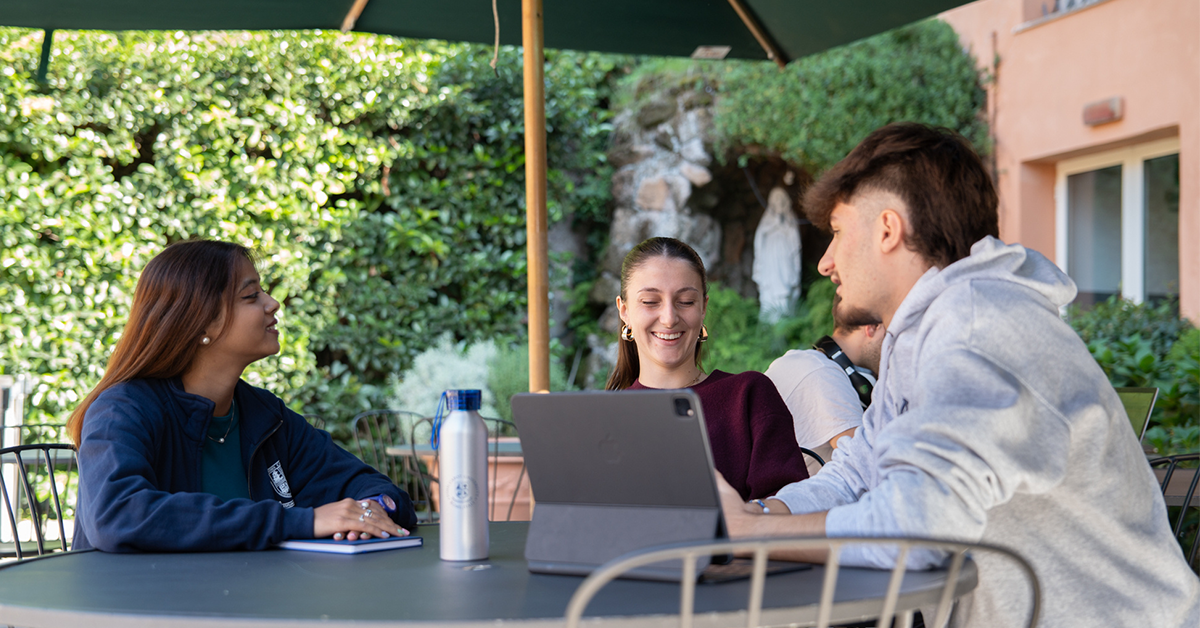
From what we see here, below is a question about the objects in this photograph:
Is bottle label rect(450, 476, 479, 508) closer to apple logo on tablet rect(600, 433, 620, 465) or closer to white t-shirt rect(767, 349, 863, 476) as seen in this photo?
apple logo on tablet rect(600, 433, 620, 465)

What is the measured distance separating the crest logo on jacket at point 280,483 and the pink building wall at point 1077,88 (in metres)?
5.50

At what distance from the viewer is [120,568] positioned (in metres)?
1.43

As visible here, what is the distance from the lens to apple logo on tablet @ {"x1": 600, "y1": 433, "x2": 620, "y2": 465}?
1229 millimetres

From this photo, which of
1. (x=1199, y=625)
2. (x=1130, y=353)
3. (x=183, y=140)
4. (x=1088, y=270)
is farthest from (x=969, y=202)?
(x=1088, y=270)

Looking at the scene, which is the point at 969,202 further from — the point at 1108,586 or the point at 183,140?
the point at 183,140

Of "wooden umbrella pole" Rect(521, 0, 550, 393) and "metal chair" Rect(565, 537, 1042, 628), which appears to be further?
"wooden umbrella pole" Rect(521, 0, 550, 393)

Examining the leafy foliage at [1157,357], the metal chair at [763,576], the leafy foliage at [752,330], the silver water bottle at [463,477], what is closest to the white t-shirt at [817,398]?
the silver water bottle at [463,477]

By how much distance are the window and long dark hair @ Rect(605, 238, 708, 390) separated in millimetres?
5009

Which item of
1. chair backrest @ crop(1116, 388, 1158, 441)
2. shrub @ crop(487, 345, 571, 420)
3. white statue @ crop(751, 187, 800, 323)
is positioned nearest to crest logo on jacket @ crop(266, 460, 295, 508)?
chair backrest @ crop(1116, 388, 1158, 441)

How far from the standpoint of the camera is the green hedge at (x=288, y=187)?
5.61m

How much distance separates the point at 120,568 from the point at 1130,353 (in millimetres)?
4909

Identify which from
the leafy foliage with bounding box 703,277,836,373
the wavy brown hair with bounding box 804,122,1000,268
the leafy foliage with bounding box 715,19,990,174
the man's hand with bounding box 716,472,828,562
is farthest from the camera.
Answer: the leafy foliage with bounding box 703,277,836,373

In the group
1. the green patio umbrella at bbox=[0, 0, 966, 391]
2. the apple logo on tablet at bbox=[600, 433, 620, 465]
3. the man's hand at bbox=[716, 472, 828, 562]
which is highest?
the green patio umbrella at bbox=[0, 0, 966, 391]

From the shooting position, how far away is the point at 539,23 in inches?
125
